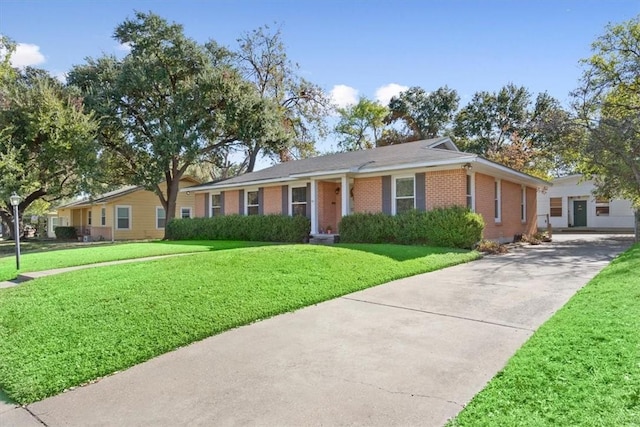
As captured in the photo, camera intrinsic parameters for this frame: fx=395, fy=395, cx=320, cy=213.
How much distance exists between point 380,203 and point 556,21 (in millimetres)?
7415

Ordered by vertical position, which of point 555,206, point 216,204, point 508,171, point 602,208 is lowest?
point 602,208

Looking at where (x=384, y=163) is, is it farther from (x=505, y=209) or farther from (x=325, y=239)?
(x=505, y=209)

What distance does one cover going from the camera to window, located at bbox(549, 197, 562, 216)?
27.8m

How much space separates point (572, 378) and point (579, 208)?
29051 mm

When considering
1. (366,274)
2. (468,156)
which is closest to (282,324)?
(366,274)

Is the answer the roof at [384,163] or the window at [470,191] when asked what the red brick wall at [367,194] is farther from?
the window at [470,191]

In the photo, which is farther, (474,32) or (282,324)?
(474,32)

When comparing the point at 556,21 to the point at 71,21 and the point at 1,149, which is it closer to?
the point at 71,21

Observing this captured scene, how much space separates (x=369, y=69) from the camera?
20.1 metres

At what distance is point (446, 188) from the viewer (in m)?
12.9

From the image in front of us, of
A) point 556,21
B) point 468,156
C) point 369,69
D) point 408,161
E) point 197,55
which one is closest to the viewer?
point 556,21

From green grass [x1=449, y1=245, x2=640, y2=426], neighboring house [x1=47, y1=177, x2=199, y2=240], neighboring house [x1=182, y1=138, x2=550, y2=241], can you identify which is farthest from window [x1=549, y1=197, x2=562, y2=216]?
green grass [x1=449, y1=245, x2=640, y2=426]

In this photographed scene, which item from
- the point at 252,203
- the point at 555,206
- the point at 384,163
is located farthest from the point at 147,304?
the point at 555,206

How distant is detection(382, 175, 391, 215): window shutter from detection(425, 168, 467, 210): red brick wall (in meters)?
1.45
